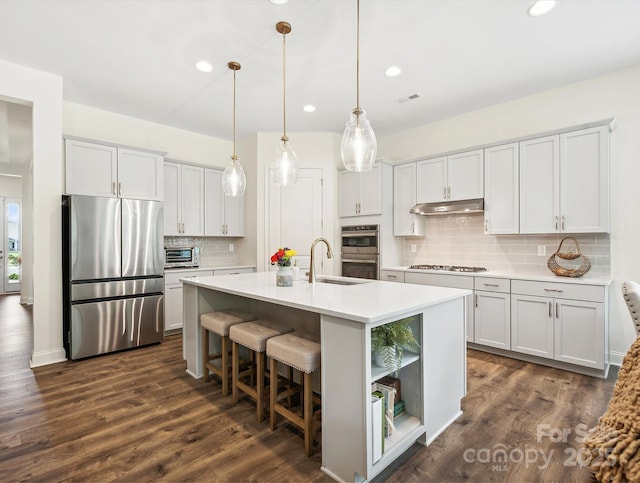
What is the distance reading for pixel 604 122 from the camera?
3078 millimetres

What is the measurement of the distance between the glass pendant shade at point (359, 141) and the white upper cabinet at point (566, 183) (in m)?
2.15

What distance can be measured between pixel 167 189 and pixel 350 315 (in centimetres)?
391

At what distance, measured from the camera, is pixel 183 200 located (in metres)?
4.80

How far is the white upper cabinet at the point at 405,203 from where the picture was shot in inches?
180

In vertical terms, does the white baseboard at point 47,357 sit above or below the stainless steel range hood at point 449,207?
below

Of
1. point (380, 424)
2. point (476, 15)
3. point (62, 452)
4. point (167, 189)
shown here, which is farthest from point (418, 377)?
point (167, 189)

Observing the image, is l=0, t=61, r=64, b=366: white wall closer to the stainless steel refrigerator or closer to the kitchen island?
the stainless steel refrigerator

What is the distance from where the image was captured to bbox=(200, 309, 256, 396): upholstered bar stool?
268 centimetres

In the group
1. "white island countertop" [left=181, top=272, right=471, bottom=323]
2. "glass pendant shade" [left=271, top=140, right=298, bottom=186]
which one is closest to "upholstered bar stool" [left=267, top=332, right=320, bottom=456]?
"white island countertop" [left=181, top=272, right=471, bottom=323]

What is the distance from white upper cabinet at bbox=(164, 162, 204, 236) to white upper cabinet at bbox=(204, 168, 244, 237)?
88mm

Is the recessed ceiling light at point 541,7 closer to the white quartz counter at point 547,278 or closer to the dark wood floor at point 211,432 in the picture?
the white quartz counter at point 547,278

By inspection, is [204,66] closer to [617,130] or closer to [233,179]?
[233,179]

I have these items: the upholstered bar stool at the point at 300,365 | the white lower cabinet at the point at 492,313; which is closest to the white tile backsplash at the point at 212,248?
the upholstered bar stool at the point at 300,365

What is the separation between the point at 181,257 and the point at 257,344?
2.88 meters
